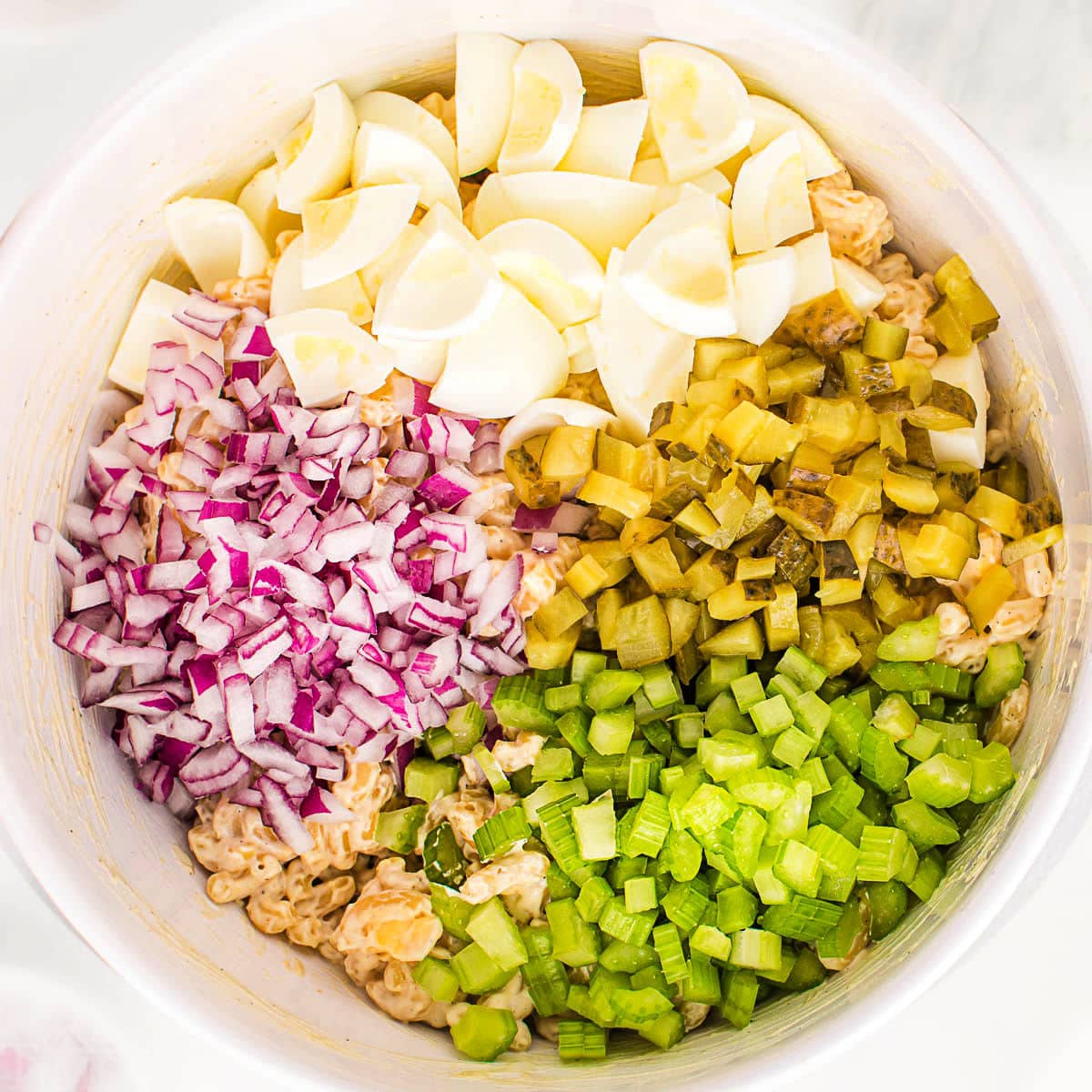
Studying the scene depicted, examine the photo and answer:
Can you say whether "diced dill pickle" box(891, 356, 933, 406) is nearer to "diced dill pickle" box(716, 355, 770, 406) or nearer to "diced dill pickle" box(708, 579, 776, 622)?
"diced dill pickle" box(716, 355, 770, 406)

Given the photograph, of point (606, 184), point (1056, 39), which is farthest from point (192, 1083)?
point (1056, 39)

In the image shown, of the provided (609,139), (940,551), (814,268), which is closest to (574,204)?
(609,139)

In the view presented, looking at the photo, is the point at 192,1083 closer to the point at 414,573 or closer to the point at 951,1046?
the point at 414,573

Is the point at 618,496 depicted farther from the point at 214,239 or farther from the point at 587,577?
the point at 214,239

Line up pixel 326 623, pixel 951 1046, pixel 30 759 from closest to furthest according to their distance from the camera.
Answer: pixel 30 759 < pixel 326 623 < pixel 951 1046

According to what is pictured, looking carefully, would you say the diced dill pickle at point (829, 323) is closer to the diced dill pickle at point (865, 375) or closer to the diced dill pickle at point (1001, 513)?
the diced dill pickle at point (865, 375)

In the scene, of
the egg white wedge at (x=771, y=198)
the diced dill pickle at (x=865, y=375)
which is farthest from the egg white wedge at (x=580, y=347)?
the diced dill pickle at (x=865, y=375)
